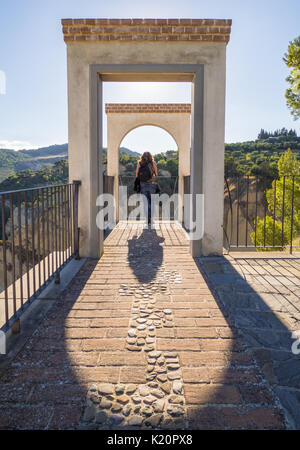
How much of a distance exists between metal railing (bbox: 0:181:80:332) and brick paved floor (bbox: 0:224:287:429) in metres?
0.26

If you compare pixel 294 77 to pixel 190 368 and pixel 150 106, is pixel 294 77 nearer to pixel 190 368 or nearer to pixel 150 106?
pixel 150 106

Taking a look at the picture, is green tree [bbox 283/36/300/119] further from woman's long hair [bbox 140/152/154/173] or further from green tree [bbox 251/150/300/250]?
woman's long hair [bbox 140/152/154/173]

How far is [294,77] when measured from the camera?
10000mm

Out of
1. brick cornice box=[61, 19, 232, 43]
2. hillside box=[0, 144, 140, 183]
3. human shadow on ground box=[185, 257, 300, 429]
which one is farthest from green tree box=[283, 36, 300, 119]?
hillside box=[0, 144, 140, 183]

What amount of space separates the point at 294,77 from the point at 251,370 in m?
10.6

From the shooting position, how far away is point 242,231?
22.9 metres

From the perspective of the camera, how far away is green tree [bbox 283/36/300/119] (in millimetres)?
9914

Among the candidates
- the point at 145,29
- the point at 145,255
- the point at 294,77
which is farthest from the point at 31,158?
the point at 145,255

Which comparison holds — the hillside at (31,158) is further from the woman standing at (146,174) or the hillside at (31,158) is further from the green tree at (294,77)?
the woman standing at (146,174)

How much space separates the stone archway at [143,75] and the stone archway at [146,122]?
3.78 meters

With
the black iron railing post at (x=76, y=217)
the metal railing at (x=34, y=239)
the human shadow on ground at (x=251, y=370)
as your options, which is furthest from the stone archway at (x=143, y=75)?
the human shadow on ground at (x=251, y=370)
